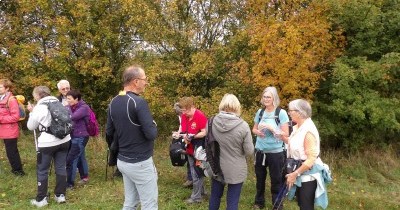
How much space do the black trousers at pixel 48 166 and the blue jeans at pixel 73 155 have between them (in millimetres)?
708

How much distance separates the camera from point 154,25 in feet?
37.9

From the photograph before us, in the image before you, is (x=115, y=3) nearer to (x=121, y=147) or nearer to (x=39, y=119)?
(x=39, y=119)

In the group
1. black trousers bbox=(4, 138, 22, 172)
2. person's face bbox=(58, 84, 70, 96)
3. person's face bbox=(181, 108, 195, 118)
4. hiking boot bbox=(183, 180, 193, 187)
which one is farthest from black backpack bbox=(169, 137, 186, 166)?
black trousers bbox=(4, 138, 22, 172)

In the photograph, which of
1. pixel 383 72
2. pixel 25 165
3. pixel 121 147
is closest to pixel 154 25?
pixel 25 165

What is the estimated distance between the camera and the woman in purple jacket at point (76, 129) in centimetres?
606

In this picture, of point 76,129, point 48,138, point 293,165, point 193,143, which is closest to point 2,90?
point 76,129

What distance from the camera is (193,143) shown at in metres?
5.74

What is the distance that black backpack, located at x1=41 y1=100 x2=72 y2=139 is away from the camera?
5.16 m

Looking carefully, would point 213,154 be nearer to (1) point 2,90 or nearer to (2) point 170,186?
(2) point 170,186

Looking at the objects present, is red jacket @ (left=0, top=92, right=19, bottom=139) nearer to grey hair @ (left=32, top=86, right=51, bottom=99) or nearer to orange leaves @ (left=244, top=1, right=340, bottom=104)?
grey hair @ (left=32, top=86, right=51, bottom=99)

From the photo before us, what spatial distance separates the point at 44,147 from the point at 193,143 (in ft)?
6.76

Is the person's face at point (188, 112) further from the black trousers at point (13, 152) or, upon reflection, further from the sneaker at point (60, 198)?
the black trousers at point (13, 152)

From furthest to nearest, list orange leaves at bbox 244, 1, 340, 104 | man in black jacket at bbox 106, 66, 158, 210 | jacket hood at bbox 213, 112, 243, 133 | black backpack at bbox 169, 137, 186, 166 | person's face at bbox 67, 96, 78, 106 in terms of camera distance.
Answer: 1. orange leaves at bbox 244, 1, 340, 104
2. person's face at bbox 67, 96, 78, 106
3. black backpack at bbox 169, 137, 186, 166
4. jacket hood at bbox 213, 112, 243, 133
5. man in black jacket at bbox 106, 66, 158, 210

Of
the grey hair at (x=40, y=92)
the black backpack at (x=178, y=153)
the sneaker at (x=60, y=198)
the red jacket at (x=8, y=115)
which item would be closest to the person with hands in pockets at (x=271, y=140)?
the black backpack at (x=178, y=153)
